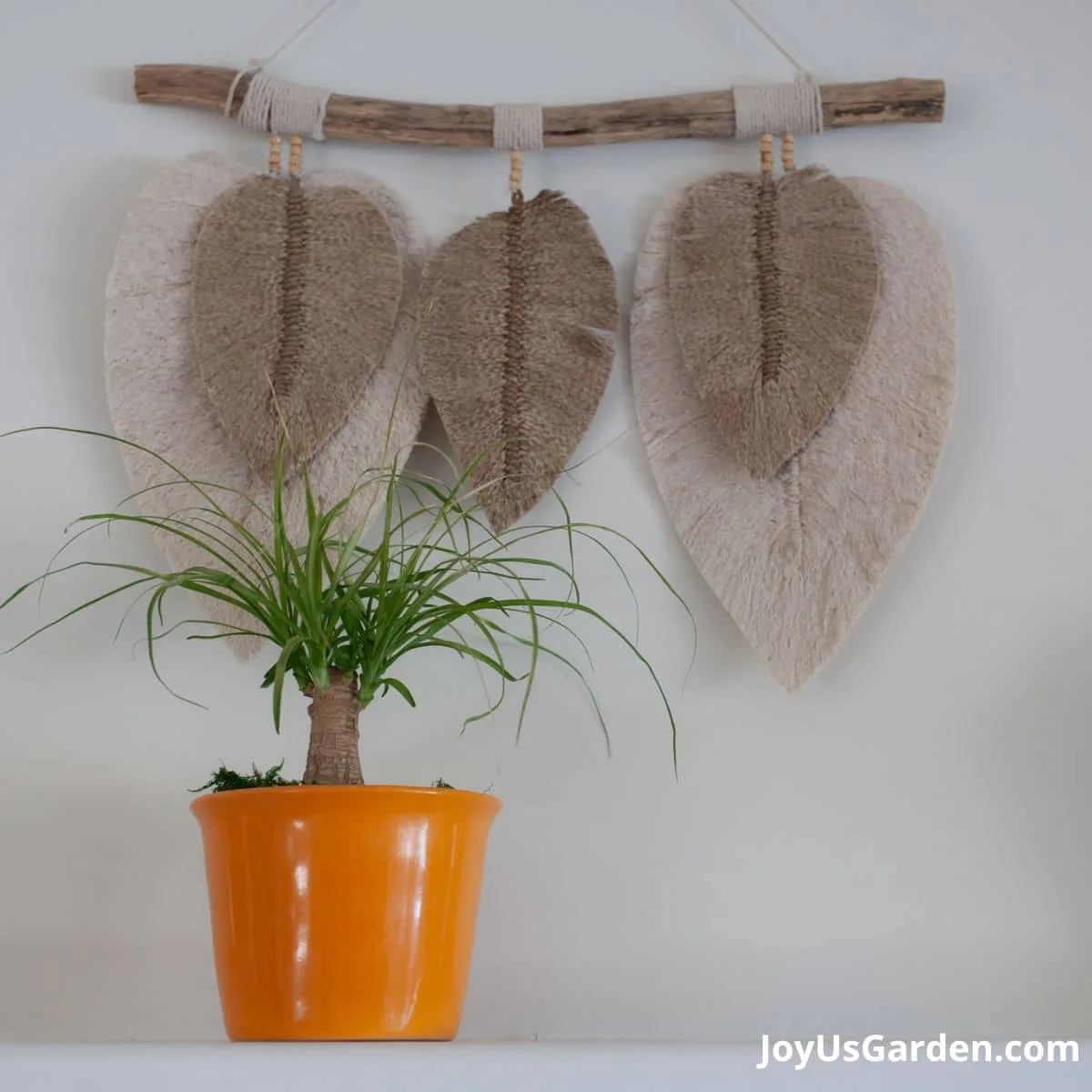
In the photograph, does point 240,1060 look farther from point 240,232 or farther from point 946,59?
point 946,59

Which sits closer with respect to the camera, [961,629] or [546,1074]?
[546,1074]

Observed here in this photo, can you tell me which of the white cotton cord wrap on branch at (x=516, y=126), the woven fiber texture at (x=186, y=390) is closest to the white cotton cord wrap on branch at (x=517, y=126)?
the white cotton cord wrap on branch at (x=516, y=126)

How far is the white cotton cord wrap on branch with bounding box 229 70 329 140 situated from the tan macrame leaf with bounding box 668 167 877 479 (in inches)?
14.0

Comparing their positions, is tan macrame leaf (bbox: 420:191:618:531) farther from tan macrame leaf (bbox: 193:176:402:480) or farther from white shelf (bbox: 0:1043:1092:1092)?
white shelf (bbox: 0:1043:1092:1092)

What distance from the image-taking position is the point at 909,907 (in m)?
1.04

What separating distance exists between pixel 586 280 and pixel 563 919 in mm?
565

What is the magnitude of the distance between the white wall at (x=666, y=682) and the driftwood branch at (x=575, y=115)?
38 millimetres

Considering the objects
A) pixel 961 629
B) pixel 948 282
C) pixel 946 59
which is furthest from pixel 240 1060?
pixel 946 59

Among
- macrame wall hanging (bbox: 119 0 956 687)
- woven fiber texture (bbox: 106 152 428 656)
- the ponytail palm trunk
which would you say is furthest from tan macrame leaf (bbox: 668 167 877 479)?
the ponytail palm trunk

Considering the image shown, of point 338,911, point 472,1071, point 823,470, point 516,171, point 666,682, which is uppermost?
point 516,171

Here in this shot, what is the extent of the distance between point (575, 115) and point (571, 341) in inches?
9.2

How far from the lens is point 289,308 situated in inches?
43.5

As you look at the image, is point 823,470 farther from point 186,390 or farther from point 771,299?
point 186,390

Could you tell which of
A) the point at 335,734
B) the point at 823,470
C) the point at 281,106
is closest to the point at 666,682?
the point at 823,470
